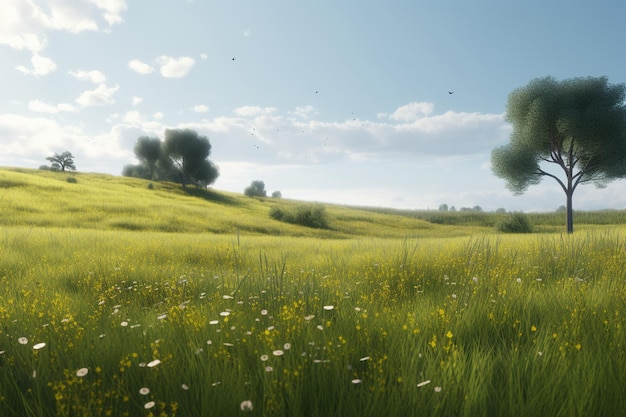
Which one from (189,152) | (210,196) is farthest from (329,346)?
(189,152)

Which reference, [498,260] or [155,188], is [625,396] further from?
[155,188]

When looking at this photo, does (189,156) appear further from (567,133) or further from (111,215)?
(567,133)

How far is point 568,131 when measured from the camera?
35594mm

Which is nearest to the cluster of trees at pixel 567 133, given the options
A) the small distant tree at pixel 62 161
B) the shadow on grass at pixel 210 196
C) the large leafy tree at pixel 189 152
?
the shadow on grass at pixel 210 196

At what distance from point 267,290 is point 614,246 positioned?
27.7ft

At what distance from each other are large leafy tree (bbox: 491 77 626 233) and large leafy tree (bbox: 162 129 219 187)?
6030 cm

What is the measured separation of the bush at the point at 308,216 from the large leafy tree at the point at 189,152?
124 ft

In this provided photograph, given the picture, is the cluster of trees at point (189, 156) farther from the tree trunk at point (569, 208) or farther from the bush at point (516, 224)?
the tree trunk at point (569, 208)

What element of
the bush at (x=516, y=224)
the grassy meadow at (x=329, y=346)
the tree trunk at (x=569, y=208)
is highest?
the tree trunk at (x=569, y=208)

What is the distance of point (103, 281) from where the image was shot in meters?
7.19

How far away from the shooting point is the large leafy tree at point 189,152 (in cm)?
8088

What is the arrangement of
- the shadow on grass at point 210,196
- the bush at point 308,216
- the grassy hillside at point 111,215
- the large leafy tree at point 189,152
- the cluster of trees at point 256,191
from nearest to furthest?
the grassy hillside at point 111,215, the bush at point 308,216, the shadow on grass at point 210,196, the large leafy tree at point 189,152, the cluster of trees at point 256,191

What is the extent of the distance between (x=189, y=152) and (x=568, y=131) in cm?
6718

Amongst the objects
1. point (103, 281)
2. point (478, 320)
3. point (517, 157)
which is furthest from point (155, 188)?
point (478, 320)
